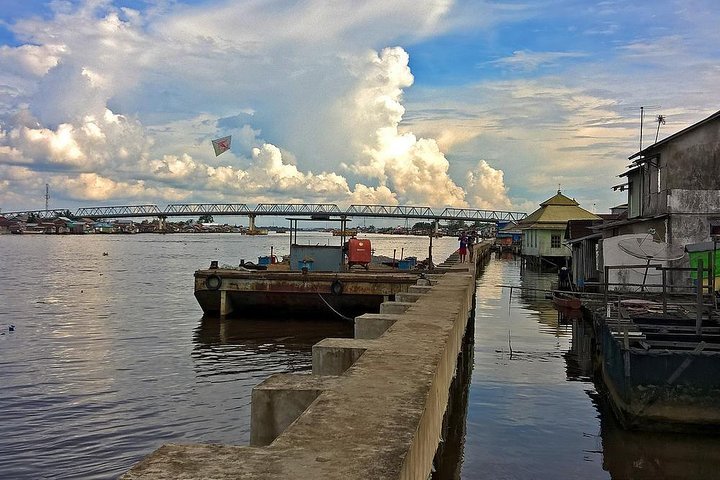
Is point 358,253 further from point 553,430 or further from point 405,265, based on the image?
point 553,430

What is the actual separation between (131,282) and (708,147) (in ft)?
117

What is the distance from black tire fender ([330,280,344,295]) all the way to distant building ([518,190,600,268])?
3236 cm

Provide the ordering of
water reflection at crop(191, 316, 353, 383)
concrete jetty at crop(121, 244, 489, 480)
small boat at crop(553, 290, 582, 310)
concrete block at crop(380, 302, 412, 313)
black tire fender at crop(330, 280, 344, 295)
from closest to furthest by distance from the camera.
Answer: concrete jetty at crop(121, 244, 489, 480), concrete block at crop(380, 302, 412, 313), water reflection at crop(191, 316, 353, 383), black tire fender at crop(330, 280, 344, 295), small boat at crop(553, 290, 582, 310)

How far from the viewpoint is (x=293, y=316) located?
25.0m

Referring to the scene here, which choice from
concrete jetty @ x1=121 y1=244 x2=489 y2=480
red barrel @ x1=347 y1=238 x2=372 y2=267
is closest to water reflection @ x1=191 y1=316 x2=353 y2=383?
red barrel @ x1=347 y1=238 x2=372 y2=267

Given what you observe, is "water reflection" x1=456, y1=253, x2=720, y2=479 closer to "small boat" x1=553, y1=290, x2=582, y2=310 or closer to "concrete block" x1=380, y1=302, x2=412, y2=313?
"concrete block" x1=380, y1=302, x2=412, y2=313

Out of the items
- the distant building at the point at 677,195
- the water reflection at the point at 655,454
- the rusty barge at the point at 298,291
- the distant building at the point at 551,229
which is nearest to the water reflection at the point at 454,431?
the water reflection at the point at 655,454

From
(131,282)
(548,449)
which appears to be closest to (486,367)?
(548,449)

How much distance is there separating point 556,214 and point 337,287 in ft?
118

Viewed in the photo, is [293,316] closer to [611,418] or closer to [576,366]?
[576,366]

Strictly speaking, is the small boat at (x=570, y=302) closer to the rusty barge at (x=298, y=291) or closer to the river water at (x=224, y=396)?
the river water at (x=224, y=396)

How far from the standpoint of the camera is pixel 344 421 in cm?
551

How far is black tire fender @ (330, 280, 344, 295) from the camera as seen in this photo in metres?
23.8

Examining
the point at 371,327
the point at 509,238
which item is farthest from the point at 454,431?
the point at 509,238
